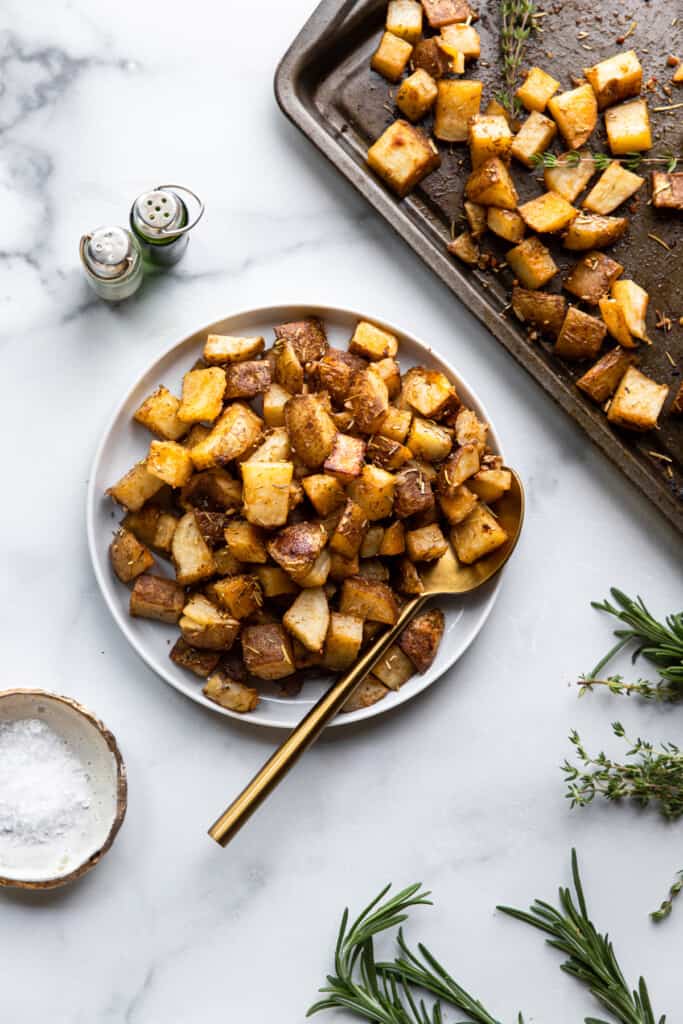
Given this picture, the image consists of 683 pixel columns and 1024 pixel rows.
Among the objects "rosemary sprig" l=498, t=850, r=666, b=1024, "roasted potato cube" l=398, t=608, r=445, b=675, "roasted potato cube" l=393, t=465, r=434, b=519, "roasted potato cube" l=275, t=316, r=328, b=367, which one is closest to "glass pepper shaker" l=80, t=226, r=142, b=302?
"roasted potato cube" l=275, t=316, r=328, b=367

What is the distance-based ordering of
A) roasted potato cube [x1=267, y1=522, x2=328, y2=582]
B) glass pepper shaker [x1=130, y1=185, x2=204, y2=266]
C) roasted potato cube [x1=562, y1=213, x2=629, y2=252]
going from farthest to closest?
roasted potato cube [x1=562, y1=213, x2=629, y2=252] < glass pepper shaker [x1=130, y1=185, x2=204, y2=266] < roasted potato cube [x1=267, y1=522, x2=328, y2=582]

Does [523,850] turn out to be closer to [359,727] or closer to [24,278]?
[359,727]

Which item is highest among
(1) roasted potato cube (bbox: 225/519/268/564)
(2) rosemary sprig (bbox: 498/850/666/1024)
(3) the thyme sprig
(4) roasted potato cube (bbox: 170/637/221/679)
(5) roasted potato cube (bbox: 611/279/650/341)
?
(3) the thyme sprig

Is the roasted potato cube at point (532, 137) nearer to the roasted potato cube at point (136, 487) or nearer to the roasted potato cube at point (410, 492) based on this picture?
the roasted potato cube at point (410, 492)

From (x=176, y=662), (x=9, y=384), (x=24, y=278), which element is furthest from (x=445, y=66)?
(x=176, y=662)

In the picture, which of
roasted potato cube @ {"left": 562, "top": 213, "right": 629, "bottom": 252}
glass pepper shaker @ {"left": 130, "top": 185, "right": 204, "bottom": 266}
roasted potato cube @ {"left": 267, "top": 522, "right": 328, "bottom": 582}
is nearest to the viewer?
roasted potato cube @ {"left": 267, "top": 522, "right": 328, "bottom": 582}

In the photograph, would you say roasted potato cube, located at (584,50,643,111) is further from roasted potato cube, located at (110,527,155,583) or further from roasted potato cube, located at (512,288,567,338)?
roasted potato cube, located at (110,527,155,583)

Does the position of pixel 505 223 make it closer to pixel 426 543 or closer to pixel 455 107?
pixel 455 107
